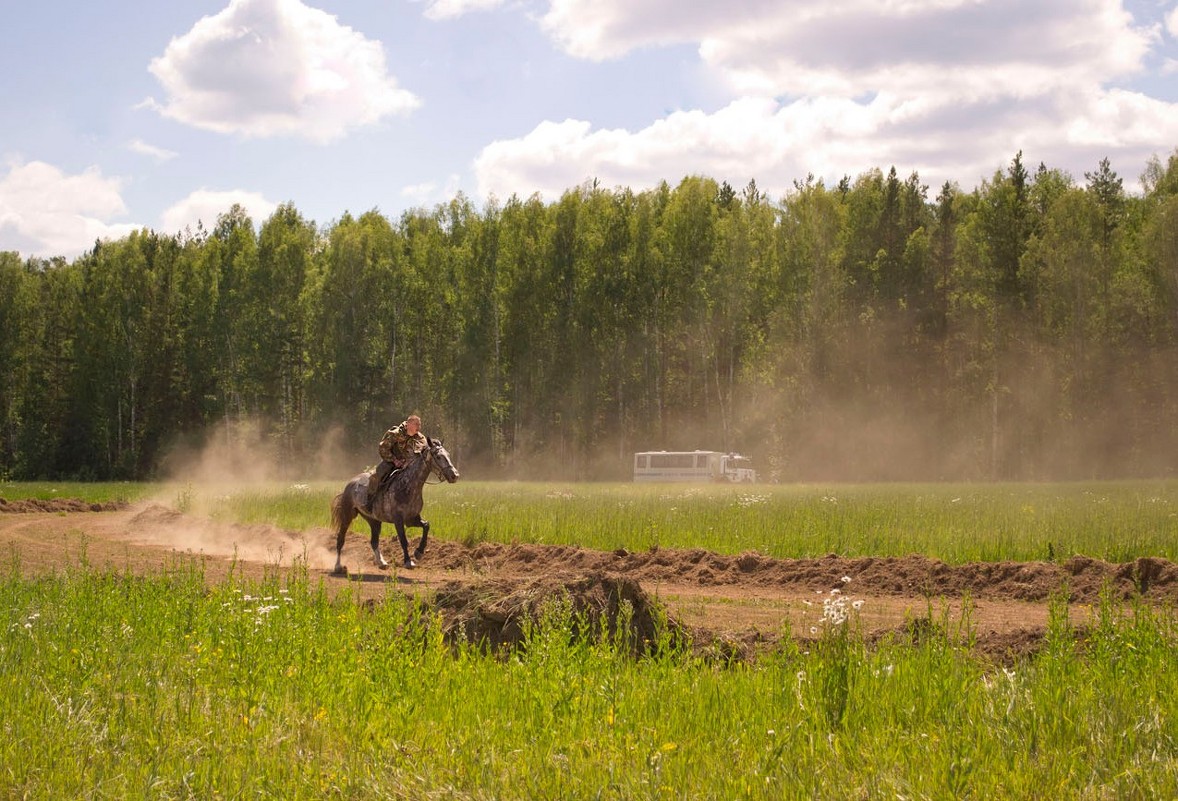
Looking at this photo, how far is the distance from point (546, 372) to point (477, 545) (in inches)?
1865

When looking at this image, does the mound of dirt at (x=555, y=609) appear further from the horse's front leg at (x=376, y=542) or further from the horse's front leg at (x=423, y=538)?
the horse's front leg at (x=376, y=542)

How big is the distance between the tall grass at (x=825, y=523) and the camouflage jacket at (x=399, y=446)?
12.3 ft

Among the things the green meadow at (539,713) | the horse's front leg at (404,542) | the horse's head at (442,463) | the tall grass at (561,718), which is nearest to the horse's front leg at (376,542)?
the horse's front leg at (404,542)

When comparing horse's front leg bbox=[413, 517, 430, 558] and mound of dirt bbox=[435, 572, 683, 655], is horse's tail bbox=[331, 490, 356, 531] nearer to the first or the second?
horse's front leg bbox=[413, 517, 430, 558]

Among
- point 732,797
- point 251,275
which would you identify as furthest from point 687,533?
point 251,275

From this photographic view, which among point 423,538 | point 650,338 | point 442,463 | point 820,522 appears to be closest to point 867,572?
point 820,522

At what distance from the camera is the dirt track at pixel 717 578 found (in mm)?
10398

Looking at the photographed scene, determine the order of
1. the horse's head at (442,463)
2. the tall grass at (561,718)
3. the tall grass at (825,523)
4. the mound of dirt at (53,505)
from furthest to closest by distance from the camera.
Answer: the mound of dirt at (53,505), the tall grass at (825,523), the horse's head at (442,463), the tall grass at (561,718)

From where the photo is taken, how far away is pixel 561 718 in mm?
6746

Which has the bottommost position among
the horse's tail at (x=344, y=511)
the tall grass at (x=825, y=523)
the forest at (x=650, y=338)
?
the tall grass at (x=825, y=523)

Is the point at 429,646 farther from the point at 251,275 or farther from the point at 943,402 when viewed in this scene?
the point at 251,275

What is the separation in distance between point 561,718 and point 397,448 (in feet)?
40.7

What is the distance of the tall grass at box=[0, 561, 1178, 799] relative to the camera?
5664 millimetres

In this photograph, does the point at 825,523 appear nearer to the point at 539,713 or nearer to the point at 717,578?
the point at 717,578
